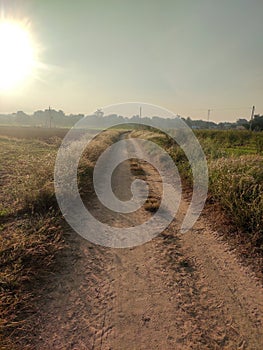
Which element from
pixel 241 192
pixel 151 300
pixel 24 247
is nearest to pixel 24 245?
pixel 24 247

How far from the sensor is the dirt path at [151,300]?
2236mm

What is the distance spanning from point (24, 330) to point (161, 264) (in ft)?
6.45

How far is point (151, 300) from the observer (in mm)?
2719

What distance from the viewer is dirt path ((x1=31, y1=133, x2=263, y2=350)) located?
224 cm

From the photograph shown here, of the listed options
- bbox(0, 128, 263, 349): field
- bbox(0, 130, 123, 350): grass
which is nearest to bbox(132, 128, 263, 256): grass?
bbox(0, 128, 263, 349): field

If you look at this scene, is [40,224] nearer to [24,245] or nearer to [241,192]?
[24,245]

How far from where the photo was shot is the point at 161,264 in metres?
3.43

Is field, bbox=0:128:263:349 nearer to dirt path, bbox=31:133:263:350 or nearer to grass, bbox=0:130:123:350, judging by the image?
grass, bbox=0:130:123:350

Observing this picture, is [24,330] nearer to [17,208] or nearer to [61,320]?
[61,320]

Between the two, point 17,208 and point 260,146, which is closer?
point 17,208

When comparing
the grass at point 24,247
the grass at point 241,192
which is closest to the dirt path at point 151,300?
Result: the grass at point 24,247

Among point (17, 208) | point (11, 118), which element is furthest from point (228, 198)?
point (11, 118)

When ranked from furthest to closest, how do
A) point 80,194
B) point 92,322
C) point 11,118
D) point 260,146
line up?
point 11,118 → point 260,146 → point 80,194 → point 92,322

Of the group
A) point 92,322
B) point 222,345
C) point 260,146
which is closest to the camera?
point 222,345
